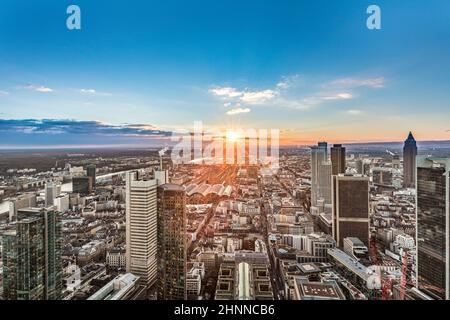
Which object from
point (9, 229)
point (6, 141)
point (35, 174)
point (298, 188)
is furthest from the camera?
point (298, 188)

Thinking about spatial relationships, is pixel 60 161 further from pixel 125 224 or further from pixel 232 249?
pixel 232 249

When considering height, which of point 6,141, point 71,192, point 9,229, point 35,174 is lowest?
point 9,229

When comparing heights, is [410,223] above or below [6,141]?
below

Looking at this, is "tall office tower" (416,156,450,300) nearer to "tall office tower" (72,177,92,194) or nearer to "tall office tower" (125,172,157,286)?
"tall office tower" (125,172,157,286)

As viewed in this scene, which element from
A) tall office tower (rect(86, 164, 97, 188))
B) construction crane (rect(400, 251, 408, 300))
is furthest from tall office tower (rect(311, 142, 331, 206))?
tall office tower (rect(86, 164, 97, 188))

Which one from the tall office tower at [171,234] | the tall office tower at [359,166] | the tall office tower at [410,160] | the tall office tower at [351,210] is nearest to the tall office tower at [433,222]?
the tall office tower at [410,160]
